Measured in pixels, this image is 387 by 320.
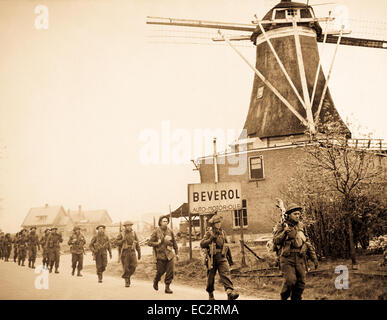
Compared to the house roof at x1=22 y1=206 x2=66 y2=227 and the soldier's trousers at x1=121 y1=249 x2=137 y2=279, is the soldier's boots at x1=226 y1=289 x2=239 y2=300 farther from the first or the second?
the house roof at x1=22 y1=206 x2=66 y2=227

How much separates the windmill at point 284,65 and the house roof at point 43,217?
10730 millimetres

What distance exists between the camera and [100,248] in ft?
44.7

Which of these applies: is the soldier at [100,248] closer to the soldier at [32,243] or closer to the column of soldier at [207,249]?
the column of soldier at [207,249]

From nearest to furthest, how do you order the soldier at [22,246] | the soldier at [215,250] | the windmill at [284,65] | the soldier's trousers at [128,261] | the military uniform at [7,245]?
the soldier at [215,250] → the soldier's trousers at [128,261] → the soldier at [22,246] → the military uniform at [7,245] → the windmill at [284,65]

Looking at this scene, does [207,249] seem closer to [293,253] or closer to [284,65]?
[293,253]

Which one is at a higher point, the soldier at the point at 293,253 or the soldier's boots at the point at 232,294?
the soldier at the point at 293,253

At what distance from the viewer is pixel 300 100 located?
20.8 metres

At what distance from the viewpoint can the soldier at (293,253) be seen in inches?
327

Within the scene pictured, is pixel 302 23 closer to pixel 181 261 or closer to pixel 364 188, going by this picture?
pixel 364 188

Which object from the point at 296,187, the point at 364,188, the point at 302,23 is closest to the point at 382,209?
the point at 364,188

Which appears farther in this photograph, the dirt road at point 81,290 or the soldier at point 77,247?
the soldier at point 77,247

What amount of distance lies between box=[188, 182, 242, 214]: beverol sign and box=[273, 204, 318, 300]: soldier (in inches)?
221

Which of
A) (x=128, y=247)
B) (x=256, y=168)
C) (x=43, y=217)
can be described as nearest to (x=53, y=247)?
(x=43, y=217)

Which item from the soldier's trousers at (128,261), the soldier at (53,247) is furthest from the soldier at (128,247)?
the soldier at (53,247)
